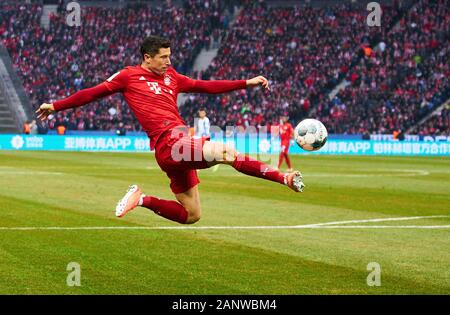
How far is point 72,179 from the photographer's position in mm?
Result: 27078

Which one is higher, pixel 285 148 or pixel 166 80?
pixel 166 80

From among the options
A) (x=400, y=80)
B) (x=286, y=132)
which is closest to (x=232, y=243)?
(x=286, y=132)

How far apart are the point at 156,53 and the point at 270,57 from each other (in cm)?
4744

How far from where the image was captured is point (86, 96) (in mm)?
10977

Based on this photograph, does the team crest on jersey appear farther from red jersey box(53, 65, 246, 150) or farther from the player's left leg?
the player's left leg

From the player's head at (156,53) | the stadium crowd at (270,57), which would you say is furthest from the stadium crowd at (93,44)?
the player's head at (156,53)

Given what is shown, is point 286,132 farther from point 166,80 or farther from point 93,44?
point 93,44

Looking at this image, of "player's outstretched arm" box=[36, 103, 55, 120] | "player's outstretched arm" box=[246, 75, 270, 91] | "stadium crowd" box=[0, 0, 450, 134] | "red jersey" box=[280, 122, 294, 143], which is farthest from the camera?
"stadium crowd" box=[0, 0, 450, 134]

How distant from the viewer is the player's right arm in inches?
427

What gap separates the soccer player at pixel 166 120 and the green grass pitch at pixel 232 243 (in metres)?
0.78

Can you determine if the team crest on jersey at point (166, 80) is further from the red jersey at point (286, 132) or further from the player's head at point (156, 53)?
the red jersey at point (286, 132)

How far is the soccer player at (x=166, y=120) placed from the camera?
1054 centimetres

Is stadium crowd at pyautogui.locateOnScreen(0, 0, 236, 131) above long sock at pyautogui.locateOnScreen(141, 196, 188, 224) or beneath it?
above

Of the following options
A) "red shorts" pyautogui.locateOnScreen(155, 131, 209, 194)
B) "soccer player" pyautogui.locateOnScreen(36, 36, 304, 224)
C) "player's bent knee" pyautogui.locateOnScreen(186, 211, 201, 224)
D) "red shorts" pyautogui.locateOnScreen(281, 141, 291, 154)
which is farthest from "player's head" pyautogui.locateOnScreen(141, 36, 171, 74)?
"red shorts" pyautogui.locateOnScreen(281, 141, 291, 154)
